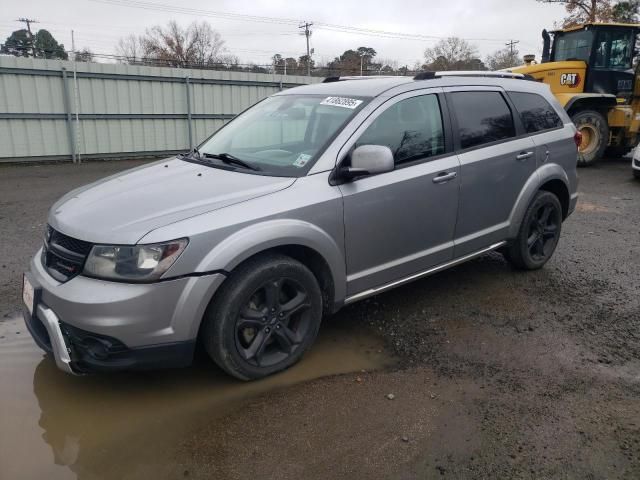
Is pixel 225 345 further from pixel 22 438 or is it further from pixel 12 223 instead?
pixel 12 223

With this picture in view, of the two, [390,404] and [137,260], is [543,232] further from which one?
[137,260]

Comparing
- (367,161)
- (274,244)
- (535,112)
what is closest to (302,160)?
(367,161)

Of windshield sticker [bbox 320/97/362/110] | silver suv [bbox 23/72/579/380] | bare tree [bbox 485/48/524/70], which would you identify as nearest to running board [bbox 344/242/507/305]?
silver suv [bbox 23/72/579/380]

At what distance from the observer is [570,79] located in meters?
12.1

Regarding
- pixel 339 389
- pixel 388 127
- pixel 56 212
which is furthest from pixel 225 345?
pixel 388 127

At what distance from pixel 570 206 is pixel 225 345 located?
155 inches

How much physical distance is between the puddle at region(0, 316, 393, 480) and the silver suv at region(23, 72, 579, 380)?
241mm

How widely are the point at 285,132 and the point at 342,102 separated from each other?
50 centimetres

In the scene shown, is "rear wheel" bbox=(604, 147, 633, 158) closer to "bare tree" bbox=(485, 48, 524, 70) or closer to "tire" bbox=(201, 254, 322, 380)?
"tire" bbox=(201, 254, 322, 380)

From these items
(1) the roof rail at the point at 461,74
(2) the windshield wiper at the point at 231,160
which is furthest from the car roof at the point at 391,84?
(2) the windshield wiper at the point at 231,160

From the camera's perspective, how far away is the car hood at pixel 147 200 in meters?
2.71

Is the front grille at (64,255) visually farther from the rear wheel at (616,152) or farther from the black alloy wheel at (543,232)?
the rear wheel at (616,152)

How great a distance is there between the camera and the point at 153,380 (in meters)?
3.12

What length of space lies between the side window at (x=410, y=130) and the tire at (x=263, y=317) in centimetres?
105
